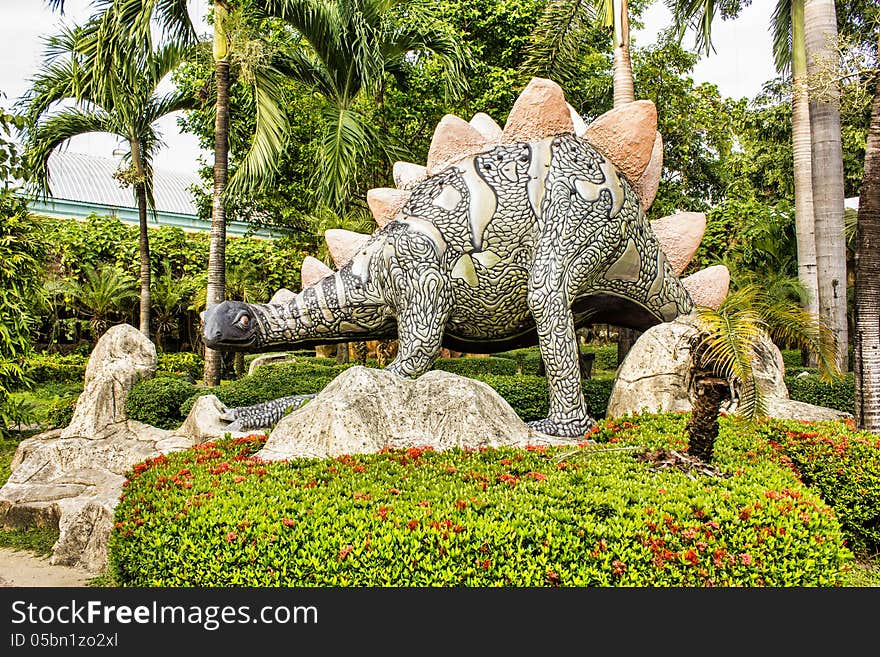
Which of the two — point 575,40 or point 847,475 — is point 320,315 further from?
point 575,40

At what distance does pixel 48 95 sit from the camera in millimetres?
11367

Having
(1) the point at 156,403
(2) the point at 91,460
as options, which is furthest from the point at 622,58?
(2) the point at 91,460

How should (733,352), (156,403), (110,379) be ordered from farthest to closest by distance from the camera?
(156,403)
(110,379)
(733,352)

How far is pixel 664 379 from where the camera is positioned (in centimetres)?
600

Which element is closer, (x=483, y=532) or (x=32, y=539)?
(x=483, y=532)

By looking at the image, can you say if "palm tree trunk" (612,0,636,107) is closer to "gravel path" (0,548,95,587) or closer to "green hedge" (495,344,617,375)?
"green hedge" (495,344,617,375)

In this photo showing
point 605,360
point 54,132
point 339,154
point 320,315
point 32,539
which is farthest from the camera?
point 605,360

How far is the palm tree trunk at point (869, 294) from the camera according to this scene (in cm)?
538

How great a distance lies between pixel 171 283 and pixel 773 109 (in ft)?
50.9

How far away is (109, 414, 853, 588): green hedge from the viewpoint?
2.85m

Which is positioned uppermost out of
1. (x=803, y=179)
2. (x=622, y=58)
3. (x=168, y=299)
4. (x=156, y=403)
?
(x=622, y=58)

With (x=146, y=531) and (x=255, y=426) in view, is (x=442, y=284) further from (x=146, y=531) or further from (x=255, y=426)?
(x=146, y=531)

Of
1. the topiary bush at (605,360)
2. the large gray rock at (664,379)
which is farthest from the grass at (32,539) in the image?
the topiary bush at (605,360)

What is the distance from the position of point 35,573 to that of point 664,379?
483 centimetres
